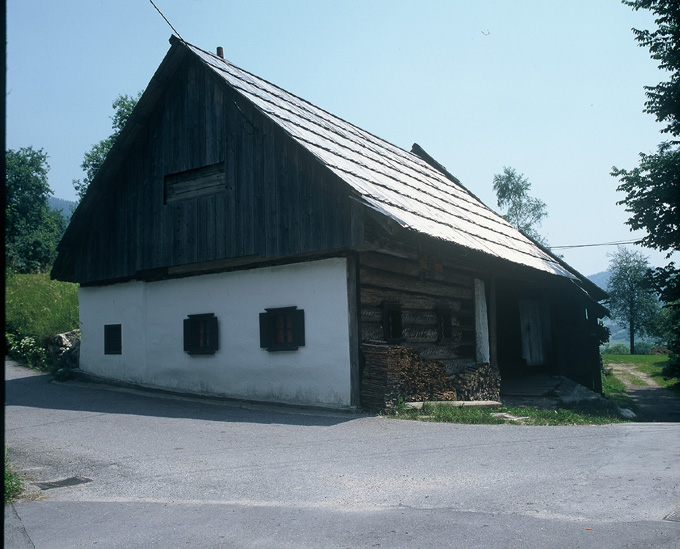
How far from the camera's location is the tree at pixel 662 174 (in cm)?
1691

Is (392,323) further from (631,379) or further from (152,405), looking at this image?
(631,379)

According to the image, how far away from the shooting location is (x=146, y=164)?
45.4ft

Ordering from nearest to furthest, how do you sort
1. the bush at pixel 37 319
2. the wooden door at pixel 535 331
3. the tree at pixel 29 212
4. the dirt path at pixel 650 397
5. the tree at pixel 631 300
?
the dirt path at pixel 650 397
the wooden door at pixel 535 331
the bush at pixel 37 319
the tree at pixel 29 212
the tree at pixel 631 300

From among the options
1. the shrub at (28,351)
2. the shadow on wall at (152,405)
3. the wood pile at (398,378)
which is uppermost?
the shrub at (28,351)

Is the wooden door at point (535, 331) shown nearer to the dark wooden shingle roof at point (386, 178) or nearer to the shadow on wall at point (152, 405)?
the dark wooden shingle roof at point (386, 178)

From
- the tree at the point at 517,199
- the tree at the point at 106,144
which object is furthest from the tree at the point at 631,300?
the tree at the point at 106,144

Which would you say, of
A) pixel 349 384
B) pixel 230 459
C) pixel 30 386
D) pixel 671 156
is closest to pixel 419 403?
pixel 349 384

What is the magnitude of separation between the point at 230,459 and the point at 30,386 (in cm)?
916

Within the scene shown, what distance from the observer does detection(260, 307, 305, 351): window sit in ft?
35.9

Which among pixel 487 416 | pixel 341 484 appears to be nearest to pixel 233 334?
pixel 487 416

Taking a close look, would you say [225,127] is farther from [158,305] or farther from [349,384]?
[349,384]

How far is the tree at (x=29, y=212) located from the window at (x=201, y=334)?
33.5 meters

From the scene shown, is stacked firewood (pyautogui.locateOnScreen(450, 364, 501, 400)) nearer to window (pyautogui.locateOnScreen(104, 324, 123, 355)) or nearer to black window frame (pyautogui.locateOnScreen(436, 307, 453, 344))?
black window frame (pyautogui.locateOnScreen(436, 307, 453, 344))

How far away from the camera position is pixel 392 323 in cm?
1140
